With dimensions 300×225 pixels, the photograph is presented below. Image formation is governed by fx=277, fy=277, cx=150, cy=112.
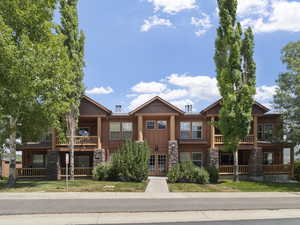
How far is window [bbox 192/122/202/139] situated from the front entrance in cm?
366

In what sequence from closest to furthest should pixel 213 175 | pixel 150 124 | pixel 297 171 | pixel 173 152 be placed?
pixel 213 175 → pixel 173 152 → pixel 297 171 → pixel 150 124

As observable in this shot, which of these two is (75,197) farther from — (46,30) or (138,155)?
(46,30)

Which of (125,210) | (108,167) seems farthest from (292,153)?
(125,210)

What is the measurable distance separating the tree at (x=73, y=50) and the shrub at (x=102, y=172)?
227 cm

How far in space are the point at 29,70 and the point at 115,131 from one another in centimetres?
1254

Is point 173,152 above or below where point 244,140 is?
below

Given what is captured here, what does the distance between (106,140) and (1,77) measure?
12.2m

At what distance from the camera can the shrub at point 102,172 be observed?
22203 mm

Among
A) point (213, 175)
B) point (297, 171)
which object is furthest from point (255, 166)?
point (213, 175)

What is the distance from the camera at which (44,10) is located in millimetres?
18484

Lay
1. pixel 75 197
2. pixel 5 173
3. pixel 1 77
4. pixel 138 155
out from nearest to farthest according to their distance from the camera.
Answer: pixel 75 197
pixel 1 77
pixel 138 155
pixel 5 173

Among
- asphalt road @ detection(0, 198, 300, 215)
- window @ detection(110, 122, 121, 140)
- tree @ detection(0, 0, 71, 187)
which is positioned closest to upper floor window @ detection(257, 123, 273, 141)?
window @ detection(110, 122, 121, 140)

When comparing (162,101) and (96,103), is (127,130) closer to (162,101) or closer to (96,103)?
(96,103)

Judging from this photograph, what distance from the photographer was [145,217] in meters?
9.93
